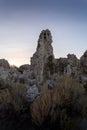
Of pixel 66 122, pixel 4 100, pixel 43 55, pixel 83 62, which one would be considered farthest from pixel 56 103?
pixel 43 55

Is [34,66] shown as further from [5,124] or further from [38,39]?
[5,124]

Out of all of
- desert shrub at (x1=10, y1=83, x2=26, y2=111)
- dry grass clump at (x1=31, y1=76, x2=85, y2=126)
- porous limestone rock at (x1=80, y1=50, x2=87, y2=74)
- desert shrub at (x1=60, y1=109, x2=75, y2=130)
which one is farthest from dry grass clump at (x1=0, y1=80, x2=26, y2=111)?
porous limestone rock at (x1=80, y1=50, x2=87, y2=74)

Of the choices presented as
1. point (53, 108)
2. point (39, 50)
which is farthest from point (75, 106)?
point (39, 50)

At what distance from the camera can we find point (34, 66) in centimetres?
3014

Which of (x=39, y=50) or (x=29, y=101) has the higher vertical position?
(x=39, y=50)

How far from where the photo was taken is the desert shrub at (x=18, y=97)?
16.0 meters

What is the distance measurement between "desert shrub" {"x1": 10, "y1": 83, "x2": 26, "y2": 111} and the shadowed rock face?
11.7 meters

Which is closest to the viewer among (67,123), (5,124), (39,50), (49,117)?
(67,123)

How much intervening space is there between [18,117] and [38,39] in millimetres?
15409

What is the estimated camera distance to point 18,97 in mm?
16828

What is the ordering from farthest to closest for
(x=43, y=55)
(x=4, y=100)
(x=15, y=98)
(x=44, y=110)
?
A: (x=43, y=55)
(x=4, y=100)
(x=15, y=98)
(x=44, y=110)

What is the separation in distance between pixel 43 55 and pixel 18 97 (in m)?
13.1

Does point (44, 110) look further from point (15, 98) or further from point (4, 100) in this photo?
point (4, 100)

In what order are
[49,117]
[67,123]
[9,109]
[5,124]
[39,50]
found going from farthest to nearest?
[39,50]
[9,109]
[5,124]
[49,117]
[67,123]
